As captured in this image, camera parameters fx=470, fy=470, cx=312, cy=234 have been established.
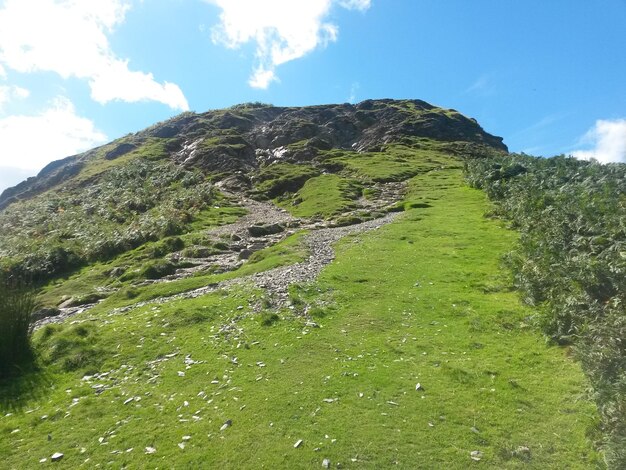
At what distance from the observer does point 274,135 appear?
137250mm

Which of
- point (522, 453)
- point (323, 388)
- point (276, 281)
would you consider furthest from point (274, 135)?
point (522, 453)

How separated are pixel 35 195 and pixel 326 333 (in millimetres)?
125511

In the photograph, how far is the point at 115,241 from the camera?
5703 centimetres

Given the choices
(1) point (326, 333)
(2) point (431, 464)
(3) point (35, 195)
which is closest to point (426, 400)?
(2) point (431, 464)

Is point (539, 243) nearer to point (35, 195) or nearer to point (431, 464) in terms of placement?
point (431, 464)

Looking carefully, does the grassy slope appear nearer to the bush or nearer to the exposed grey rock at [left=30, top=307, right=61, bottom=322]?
the bush

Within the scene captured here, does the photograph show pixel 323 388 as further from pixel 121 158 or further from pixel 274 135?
pixel 121 158

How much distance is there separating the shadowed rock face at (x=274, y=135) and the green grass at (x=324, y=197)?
29765 mm

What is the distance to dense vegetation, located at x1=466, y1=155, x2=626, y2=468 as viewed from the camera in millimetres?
13023

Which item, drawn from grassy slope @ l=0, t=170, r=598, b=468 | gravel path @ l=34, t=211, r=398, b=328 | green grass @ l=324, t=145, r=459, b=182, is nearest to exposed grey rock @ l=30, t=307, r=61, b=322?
gravel path @ l=34, t=211, r=398, b=328

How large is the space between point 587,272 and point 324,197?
54.8 meters

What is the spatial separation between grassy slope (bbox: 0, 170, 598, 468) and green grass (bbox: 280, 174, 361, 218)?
1520 inches

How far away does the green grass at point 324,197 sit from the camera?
212 ft

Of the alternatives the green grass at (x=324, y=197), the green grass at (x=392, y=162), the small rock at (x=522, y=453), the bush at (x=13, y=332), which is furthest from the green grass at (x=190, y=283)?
the green grass at (x=392, y=162)
